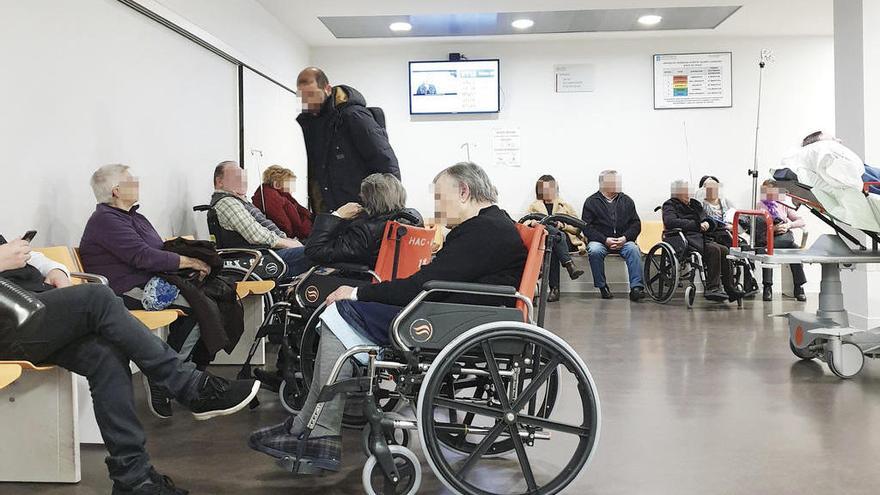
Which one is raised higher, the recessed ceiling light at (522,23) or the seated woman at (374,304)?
the recessed ceiling light at (522,23)

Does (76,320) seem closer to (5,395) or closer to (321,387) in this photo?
(5,395)

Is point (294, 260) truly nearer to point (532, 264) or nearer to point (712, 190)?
point (532, 264)

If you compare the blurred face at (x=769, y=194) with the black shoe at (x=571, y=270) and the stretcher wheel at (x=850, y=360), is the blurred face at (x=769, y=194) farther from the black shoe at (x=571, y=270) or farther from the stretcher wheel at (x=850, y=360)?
the stretcher wheel at (x=850, y=360)

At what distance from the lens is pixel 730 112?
8.95 meters

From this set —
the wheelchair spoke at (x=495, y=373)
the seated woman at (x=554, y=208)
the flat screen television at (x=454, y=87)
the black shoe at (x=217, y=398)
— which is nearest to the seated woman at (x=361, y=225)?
the black shoe at (x=217, y=398)

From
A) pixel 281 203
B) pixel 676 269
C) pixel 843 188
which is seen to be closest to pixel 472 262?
pixel 843 188

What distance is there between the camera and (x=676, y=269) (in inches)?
289

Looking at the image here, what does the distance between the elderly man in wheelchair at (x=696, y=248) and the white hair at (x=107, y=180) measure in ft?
16.4

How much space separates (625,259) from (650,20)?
2.29 m

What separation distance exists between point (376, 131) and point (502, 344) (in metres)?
1.63

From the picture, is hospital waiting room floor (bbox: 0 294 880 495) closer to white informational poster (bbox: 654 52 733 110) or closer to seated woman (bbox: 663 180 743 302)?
seated woman (bbox: 663 180 743 302)

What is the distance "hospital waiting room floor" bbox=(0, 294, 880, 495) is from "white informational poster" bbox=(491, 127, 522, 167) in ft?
14.1

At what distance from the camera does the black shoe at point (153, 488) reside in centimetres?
226

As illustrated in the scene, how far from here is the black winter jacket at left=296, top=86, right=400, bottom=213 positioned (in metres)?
3.61
